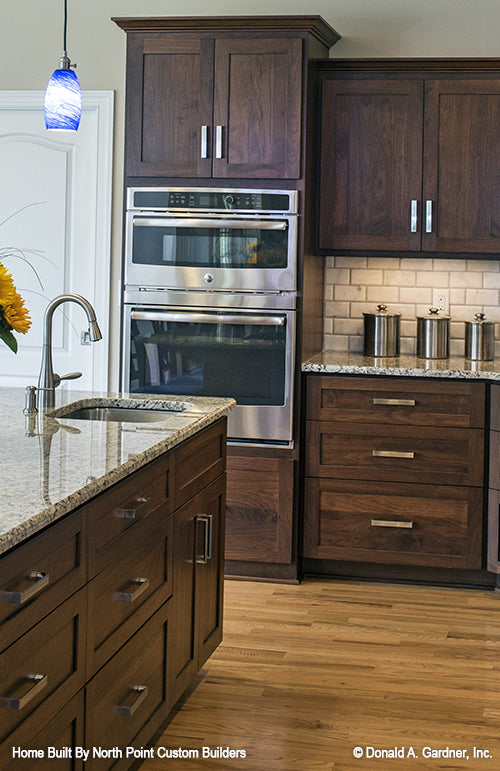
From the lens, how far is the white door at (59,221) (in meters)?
4.69

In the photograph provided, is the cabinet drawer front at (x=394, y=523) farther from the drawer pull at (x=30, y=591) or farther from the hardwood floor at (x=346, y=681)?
the drawer pull at (x=30, y=591)

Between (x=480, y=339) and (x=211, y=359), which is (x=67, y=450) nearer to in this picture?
(x=211, y=359)

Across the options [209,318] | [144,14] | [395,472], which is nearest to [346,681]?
[395,472]

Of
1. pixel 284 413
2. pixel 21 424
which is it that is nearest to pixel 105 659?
pixel 21 424

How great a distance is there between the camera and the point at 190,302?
4.08 metres

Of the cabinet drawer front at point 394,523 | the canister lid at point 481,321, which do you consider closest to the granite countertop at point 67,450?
the cabinet drawer front at point 394,523

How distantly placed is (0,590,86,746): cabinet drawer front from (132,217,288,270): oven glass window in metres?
2.38

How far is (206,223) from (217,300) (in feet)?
1.11

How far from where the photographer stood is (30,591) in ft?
5.21

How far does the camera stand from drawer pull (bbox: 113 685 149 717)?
2123 millimetres

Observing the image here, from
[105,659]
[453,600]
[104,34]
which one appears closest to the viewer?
[105,659]

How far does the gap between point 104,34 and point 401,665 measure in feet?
11.0

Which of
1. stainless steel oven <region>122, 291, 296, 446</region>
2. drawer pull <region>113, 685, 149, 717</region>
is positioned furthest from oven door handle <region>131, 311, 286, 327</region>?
drawer pull <region>113, 685, 149, 717</region>

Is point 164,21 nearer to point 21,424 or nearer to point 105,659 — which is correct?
point 21,424
